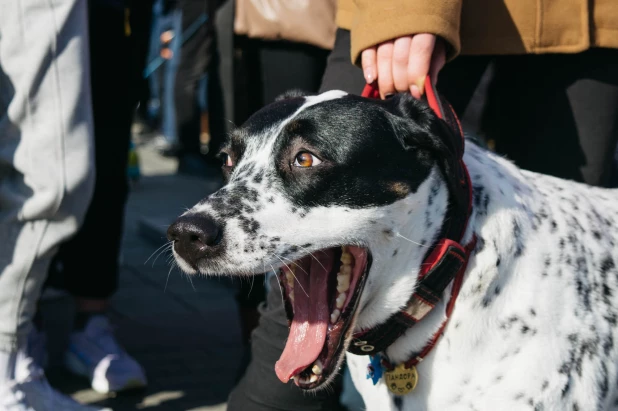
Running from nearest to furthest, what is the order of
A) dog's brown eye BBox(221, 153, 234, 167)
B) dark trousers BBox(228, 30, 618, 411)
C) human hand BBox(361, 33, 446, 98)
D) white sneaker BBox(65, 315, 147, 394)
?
human hand BBox(361, 33, 446, 98) < dog's brown eye BBox(221, 153, 234, 167) < dark trousers BBox(228, 30, 618, 411) < white sneaker BBox(65, 315, 147, 394)

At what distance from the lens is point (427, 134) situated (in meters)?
2.16

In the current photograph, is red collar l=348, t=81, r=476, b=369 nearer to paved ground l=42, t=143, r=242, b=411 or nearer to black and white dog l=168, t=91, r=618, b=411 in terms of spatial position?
black and white dog l=168, t=91, r=618, b=411

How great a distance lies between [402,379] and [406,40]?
0.97 m

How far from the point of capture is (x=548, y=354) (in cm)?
212

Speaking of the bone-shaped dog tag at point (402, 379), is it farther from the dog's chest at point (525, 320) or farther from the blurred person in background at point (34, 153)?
the blurred person in background at point (34, 153)

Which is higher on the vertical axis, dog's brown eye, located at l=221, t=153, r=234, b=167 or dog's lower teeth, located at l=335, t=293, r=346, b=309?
dog's brown eye, located at l=221, t=153, r=234, b=167

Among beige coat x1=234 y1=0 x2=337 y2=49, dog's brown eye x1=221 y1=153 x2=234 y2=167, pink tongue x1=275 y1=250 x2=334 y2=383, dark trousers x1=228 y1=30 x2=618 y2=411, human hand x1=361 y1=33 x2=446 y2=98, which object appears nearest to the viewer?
pink tongue x1=275 y1=250 x2=334 y2=383

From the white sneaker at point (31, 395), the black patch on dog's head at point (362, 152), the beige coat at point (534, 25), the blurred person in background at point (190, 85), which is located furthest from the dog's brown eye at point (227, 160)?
the blurred person in background at point (190, 85)

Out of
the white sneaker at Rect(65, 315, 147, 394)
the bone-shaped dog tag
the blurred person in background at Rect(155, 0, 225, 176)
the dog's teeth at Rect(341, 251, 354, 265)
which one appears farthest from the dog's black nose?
the blurred person in background at Rect(155, 0, 225, 176)

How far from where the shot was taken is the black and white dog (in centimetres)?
212

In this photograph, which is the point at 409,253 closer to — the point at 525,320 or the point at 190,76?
the point at 525,320

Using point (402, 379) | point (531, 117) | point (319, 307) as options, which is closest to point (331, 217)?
point (319, 307)

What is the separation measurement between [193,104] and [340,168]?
24.1 ft

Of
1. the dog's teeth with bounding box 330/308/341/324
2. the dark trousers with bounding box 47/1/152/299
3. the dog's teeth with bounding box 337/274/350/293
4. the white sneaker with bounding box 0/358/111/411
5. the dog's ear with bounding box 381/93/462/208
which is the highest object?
the dog's ear with bounding box 381/93/462/208
